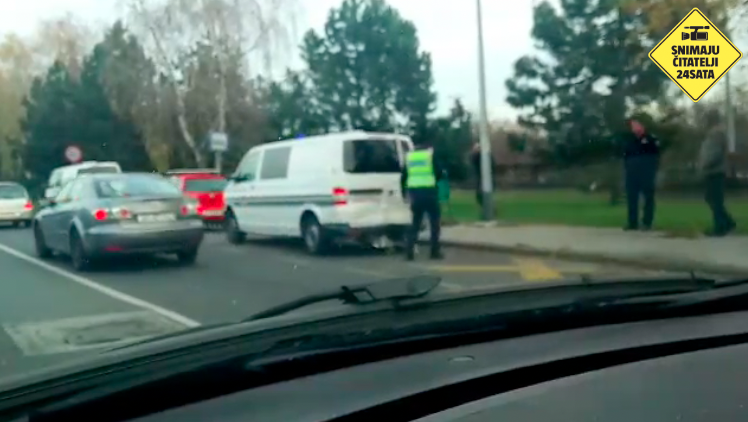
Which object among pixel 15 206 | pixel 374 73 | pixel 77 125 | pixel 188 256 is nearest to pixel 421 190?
pixel 188 256

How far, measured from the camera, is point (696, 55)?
11.6m

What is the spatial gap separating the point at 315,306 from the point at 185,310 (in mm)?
5830

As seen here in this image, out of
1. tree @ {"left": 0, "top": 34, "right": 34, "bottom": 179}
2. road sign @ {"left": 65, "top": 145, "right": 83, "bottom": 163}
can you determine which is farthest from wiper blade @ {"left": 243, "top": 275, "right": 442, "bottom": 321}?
tree @ {"left": 0, "top": 34, "right": 34, "bottom": 179}

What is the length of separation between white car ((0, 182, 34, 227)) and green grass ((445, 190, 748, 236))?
12670 mm

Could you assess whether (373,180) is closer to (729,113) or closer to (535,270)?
(535,270)

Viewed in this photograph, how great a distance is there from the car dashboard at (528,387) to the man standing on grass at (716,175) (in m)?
11.7

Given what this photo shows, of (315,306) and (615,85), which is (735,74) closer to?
(615,85)

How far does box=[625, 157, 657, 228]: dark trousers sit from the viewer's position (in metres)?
14.2

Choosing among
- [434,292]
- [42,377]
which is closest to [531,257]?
[434,292]

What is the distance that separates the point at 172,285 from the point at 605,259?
5.31 meters

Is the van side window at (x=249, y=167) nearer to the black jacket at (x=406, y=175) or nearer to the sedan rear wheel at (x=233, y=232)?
the sedan rear wheel at (x=233, y=232)

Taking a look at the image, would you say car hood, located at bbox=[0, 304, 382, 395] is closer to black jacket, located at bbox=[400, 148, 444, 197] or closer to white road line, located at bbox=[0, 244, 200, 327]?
white road line, located at bbox=[0, 244, 200, 327]


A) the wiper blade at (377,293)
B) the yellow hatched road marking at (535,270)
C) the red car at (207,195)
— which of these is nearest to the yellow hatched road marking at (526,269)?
the yellow hatched road marking at (535,270)

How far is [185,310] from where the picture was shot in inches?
343
